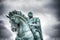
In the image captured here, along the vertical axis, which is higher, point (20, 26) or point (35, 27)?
point (20, 26)

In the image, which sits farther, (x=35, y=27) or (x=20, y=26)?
(x=35, y=27)

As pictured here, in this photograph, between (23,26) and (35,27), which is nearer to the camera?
(23,26)

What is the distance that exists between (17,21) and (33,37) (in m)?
1.10

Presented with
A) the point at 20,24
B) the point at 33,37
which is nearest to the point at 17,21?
the point at 20,24

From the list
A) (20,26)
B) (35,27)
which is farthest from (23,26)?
(35,27)

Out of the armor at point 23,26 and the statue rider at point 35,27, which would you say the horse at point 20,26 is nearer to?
the armor at point 23,26

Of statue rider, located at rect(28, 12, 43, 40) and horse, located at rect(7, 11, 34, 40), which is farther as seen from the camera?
statue rider, located at rect(28, 12, 43, 40)

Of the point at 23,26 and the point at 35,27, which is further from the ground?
the point at 23,26

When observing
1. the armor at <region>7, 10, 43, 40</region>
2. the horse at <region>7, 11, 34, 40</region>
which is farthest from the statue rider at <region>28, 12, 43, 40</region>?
the horse at <region>7, 11, 34, 40</region>

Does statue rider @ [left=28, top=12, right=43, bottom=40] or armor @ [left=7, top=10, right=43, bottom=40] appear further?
statue rider @ [left=28, top=12, right=43, bottom=40]

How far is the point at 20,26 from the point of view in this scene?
13938mm

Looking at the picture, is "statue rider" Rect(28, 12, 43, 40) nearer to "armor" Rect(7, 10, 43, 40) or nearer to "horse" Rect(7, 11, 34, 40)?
"armor" Rect(7, 10, 43, 40)

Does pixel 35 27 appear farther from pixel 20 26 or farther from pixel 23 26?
pixel 20 26

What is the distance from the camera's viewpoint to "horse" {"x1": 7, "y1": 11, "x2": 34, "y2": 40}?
542 inches
